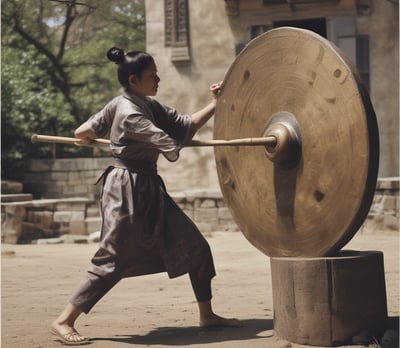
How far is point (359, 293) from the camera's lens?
158 inches

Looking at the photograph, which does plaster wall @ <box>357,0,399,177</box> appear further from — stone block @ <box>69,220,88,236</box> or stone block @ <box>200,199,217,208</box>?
stone block @ <box>69,220,88,236</box>

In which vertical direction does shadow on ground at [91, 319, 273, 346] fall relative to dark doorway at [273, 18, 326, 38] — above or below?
below

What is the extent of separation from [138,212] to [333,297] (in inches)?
43.8

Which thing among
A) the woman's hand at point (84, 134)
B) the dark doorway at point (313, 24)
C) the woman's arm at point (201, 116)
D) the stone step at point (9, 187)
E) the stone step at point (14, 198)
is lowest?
the stone step at point (14, 198)

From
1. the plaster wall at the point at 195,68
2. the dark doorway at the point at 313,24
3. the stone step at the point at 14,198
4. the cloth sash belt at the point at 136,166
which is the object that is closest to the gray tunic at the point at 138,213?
the cloth sash belt at the point at 136,166

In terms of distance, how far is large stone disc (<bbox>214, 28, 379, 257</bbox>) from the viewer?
387 cm

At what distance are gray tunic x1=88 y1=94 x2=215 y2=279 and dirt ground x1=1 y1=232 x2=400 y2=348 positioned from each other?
365 mm

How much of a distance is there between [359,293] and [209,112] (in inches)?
52.4

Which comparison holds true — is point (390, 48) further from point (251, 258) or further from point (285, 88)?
point (285, 88)

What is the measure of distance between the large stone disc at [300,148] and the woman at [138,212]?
0.94ft

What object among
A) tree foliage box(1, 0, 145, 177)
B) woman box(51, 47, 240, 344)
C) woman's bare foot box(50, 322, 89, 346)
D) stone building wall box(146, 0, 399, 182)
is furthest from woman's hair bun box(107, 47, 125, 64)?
tree foliage box(1, 0, 145, 177)

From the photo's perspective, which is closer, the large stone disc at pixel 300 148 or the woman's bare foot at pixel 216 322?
the large stone disc at pixel 300 148

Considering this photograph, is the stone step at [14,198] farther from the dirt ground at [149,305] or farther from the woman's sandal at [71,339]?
the woman's sandal at [71,339]

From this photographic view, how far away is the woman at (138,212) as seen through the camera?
4383 millimetres
